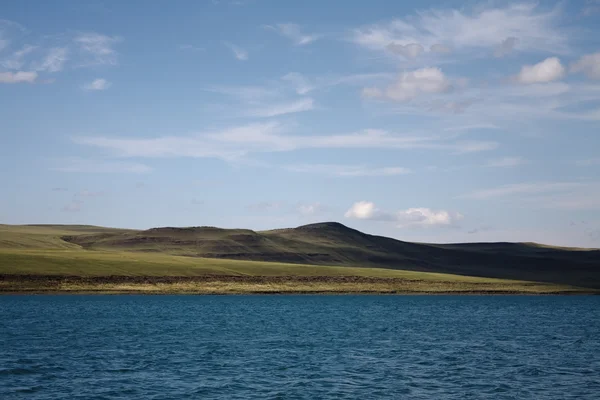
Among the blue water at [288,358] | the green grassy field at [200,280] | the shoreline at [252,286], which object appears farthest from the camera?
the green grassy field at [200,280]

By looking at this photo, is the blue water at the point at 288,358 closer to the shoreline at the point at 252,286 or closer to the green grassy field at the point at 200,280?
the shoreline at the point at 252,286

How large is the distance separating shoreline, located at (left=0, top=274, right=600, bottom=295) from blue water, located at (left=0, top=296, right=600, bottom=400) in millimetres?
40489

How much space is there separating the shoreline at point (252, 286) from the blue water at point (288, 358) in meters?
40.5

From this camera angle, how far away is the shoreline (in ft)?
433

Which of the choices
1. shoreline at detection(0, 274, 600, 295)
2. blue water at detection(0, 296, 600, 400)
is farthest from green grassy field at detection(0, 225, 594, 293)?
blue water at detection(0, 296, 600, 400)

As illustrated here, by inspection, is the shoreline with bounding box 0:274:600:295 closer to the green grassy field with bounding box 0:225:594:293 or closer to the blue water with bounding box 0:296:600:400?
the green grassy field with bounding box 0:225:594:293

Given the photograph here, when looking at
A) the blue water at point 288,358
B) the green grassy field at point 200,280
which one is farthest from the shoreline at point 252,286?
the blue water at point 288,358

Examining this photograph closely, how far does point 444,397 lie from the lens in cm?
3753

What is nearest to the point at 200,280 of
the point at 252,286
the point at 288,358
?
the point at 252,286

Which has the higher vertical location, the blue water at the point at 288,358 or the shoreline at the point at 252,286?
the shoreline at the point at 252,286

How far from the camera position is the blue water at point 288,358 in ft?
129

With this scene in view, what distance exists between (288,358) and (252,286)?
105 meters

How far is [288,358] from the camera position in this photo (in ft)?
173

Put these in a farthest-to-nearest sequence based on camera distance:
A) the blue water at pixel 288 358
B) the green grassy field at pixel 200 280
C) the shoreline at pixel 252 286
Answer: the green grassy field at pixel 200 280 → the shoreline at pixel 252 286 → the blue water at pixel 288 358
